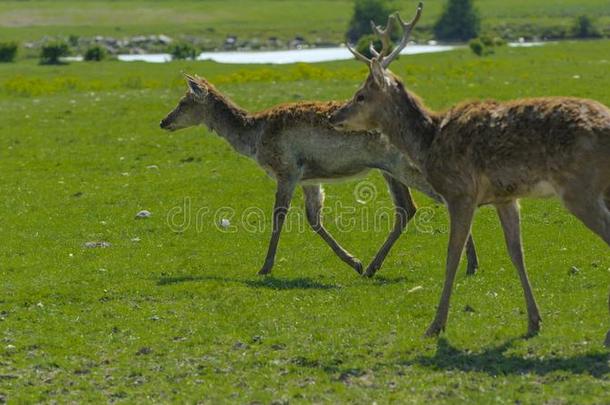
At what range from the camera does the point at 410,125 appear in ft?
41.2

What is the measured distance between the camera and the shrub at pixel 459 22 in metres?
107

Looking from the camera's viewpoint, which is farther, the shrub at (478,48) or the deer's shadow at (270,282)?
the shrub at (478,48)

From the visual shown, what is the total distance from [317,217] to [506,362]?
21.4 ft

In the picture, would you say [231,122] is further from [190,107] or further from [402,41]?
[402,41]

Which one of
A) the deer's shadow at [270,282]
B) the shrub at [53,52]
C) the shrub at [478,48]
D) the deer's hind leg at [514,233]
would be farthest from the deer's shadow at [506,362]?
the shrub at [53,52]

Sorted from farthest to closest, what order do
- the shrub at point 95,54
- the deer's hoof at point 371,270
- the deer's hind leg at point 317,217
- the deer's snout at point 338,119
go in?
the shrub at point 95,54, the deer's hind leg at point 317,217, the deer's hoof at point 371,270, the deer's snout at point 338,119

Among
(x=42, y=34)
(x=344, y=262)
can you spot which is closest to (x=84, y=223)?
(x=344, y=262)

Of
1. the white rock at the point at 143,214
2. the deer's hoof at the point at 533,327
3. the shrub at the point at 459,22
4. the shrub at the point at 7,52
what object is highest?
the deer's hoof at the point at 533,327

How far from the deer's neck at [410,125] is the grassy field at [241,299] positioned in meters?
1.91

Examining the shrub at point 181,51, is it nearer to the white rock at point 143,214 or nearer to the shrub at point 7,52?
the shrub at point 7,52

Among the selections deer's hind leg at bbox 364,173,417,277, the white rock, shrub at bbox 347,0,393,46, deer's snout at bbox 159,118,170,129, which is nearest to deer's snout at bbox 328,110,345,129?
deer's hind leg at bbox 364,173,417,277

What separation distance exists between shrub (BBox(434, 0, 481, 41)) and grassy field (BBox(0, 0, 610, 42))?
3562 mm

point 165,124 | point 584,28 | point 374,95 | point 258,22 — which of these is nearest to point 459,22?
point 584,28

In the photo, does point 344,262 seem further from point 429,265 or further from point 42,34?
point 42,34
